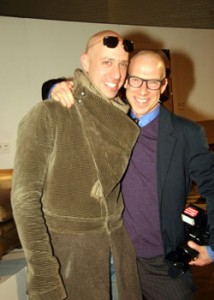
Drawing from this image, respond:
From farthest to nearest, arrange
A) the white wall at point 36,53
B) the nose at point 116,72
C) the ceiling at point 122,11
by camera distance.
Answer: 1. the ceiling at point 122,11
2. the white wall at point 36,53
3. the nose at point 116,72

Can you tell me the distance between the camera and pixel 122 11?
2.71 metres

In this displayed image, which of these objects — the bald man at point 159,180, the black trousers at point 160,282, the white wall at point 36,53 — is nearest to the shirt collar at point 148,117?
the bald man at point 159,180

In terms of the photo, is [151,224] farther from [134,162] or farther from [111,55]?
[111,55]

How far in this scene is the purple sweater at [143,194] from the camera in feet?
3.71

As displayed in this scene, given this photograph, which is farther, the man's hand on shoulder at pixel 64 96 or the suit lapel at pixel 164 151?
the suit lapel at pixel 164 151

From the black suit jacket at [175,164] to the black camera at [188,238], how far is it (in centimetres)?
3

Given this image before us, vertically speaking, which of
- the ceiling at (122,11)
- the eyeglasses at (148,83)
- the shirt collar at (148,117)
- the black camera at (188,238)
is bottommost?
the black camera at (188,238)

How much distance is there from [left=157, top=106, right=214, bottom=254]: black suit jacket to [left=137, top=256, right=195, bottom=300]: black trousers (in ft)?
0.27

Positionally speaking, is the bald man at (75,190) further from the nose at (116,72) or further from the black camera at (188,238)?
the black camera at (188,238)

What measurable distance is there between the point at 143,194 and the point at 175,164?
17cm

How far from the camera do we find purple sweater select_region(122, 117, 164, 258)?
113 centimetres

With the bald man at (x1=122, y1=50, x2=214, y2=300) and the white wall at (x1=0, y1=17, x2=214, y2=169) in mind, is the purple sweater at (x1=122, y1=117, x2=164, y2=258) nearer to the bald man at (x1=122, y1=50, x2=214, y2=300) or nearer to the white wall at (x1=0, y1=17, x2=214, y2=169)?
the bald man at (x1=122, y1=50, x2=214, y2=300)

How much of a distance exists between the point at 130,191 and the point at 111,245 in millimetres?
261

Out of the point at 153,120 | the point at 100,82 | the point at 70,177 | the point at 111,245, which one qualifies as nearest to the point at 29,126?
the point at 70,177
